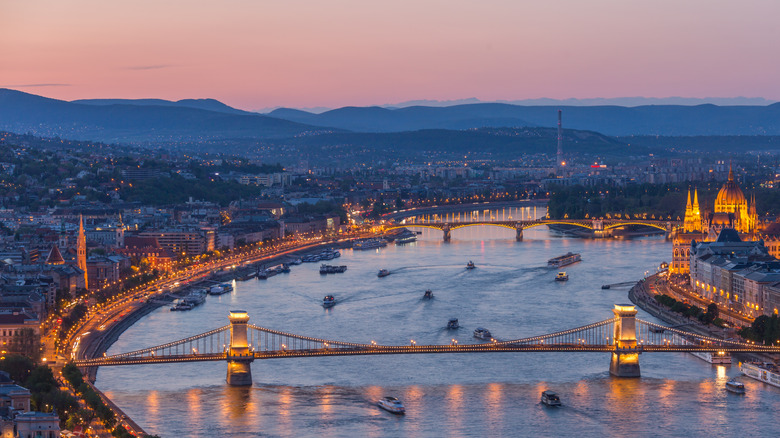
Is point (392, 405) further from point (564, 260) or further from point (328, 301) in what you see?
point (564, 260)

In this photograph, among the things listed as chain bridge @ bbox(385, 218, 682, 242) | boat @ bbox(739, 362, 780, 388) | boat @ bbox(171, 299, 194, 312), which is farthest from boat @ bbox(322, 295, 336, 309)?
chain bridge @ bbox(385, 218, 682, 242)

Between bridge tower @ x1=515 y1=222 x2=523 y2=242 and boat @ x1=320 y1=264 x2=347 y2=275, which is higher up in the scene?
bridge tower @ x1=515 y1=222 x2=523 y2=242

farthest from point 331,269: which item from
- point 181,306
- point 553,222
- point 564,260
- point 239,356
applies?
point 239,356

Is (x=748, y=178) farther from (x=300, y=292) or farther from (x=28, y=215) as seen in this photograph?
(x=300, y=292)

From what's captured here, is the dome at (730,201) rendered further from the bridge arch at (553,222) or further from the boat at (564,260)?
the bridge arch at (553,222)

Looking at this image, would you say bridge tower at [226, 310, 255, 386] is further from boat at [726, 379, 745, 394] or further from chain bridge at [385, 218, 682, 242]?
chain bridge at [385, 218, 682, 242]

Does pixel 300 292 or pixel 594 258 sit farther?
pixel 594 258

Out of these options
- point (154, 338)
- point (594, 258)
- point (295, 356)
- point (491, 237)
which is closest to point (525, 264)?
point (594, 258)
